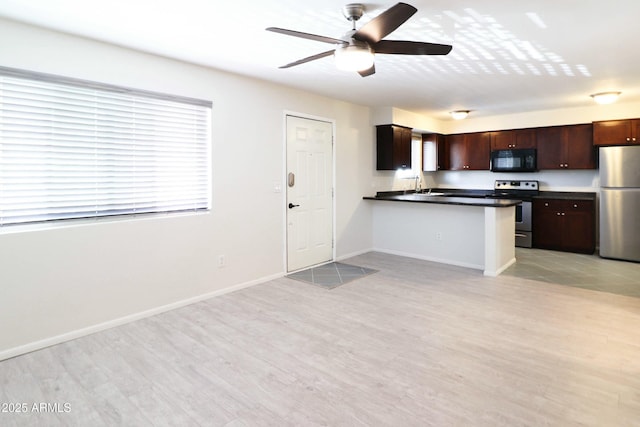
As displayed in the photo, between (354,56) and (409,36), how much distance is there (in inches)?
36.3

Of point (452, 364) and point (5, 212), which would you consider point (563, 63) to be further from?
point (5, 212)

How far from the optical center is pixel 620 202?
17.5 ft

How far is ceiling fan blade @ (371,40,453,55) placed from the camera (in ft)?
7.84

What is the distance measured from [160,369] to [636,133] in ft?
23.1

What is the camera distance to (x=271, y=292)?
13.5ft

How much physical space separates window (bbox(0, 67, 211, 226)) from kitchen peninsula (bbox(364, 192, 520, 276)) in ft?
10.7

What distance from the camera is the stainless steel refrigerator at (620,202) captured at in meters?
5.21

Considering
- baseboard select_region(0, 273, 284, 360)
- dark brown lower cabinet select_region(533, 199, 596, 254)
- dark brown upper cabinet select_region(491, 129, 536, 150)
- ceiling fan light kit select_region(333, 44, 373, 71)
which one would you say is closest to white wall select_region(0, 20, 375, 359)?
baseboard select_region(0, 273, 284, 360)

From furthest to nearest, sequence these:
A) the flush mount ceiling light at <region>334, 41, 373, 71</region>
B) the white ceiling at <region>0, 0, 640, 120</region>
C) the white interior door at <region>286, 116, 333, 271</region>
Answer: the white interior door at <region>286, 116, 333, 271</region>
the white ceiling at <region>0, 0, 640, 120</region>
the flush mount ceiling light at <region>334, 41, 373, 71</region>

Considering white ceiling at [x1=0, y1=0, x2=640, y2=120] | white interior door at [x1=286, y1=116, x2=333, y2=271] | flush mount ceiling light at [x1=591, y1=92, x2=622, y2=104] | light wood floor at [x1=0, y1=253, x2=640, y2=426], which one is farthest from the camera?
flush mount ceiling light at [x1=591, y1=92, x2=622, y2=104]

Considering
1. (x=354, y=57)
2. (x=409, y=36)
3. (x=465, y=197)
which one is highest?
(x=409, y=36)

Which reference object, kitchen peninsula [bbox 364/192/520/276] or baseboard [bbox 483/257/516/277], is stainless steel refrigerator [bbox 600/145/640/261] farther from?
baseboard [bbox 483/257/516/277]

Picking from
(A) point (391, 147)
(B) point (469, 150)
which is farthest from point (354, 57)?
(B) point (469, 150)

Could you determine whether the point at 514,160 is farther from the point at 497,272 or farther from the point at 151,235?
the point at 151,235
